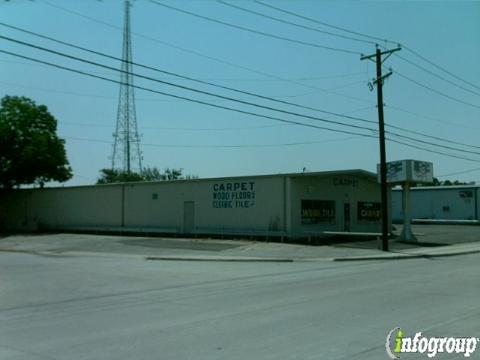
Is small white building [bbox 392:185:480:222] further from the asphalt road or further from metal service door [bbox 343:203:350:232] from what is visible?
the asphalt road

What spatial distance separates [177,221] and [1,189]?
58.7ft

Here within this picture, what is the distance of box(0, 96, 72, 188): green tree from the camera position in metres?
44.7

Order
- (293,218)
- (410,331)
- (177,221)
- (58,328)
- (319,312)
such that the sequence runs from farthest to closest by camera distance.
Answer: (177,221) < (293,218) < (319,312) < (58,328) < (410,331)

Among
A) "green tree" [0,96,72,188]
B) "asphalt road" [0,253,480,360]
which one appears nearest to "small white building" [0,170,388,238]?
"green tree" [0,96,72,188]

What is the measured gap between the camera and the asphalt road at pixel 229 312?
7730mm

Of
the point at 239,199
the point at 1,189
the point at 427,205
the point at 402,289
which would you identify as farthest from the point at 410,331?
the point at 427,205

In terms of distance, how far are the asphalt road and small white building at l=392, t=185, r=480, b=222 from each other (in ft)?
145

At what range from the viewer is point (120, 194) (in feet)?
139

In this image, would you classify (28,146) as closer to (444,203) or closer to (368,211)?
(368,211)

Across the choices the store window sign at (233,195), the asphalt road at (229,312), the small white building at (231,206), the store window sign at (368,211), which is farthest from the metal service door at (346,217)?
the asphalt road at (229,312)

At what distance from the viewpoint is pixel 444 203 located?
62938 millimetres

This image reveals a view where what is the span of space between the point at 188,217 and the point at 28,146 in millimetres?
14862

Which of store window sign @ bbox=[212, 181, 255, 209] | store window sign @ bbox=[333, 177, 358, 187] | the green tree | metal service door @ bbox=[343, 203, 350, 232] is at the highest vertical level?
the green tree

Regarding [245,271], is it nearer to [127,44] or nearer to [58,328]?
[58,328]
